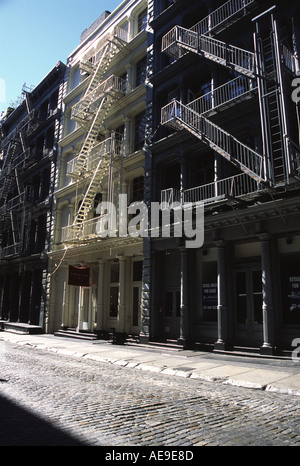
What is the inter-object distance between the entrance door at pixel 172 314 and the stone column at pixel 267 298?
15.4ft

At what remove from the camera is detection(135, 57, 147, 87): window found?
20422 millimetres

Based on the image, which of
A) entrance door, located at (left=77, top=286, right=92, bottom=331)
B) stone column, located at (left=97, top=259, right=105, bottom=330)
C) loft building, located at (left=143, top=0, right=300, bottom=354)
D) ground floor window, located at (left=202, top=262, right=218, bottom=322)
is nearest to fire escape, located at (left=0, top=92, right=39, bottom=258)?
entrance door, located at (left=77, top=286, right=92, bottom=331)

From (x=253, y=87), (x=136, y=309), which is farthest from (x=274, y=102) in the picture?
(x=136, y=309)

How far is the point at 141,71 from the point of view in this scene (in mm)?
20812

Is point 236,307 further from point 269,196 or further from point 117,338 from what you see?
point 117,338

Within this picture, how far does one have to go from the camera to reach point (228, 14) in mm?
15523

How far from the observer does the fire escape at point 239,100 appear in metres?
11.8

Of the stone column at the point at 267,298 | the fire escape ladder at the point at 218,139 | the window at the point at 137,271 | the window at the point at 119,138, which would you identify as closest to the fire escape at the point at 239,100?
the fire escape ladder at the point at 218,139

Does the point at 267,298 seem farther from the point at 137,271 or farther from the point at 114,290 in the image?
the point at 114,290

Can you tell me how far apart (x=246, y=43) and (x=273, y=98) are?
3.43 m

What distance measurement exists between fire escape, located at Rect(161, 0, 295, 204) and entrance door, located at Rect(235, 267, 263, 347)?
3171mm

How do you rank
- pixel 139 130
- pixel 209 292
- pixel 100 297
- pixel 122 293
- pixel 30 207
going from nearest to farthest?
pixel 209 292 < pixel 122 293 < pixel 100 297 < pixel 139 130 < pixel 30 207

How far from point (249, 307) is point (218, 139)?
22.4 feet

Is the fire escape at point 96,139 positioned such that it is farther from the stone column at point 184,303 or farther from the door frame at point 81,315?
the stone column at point 184,303
